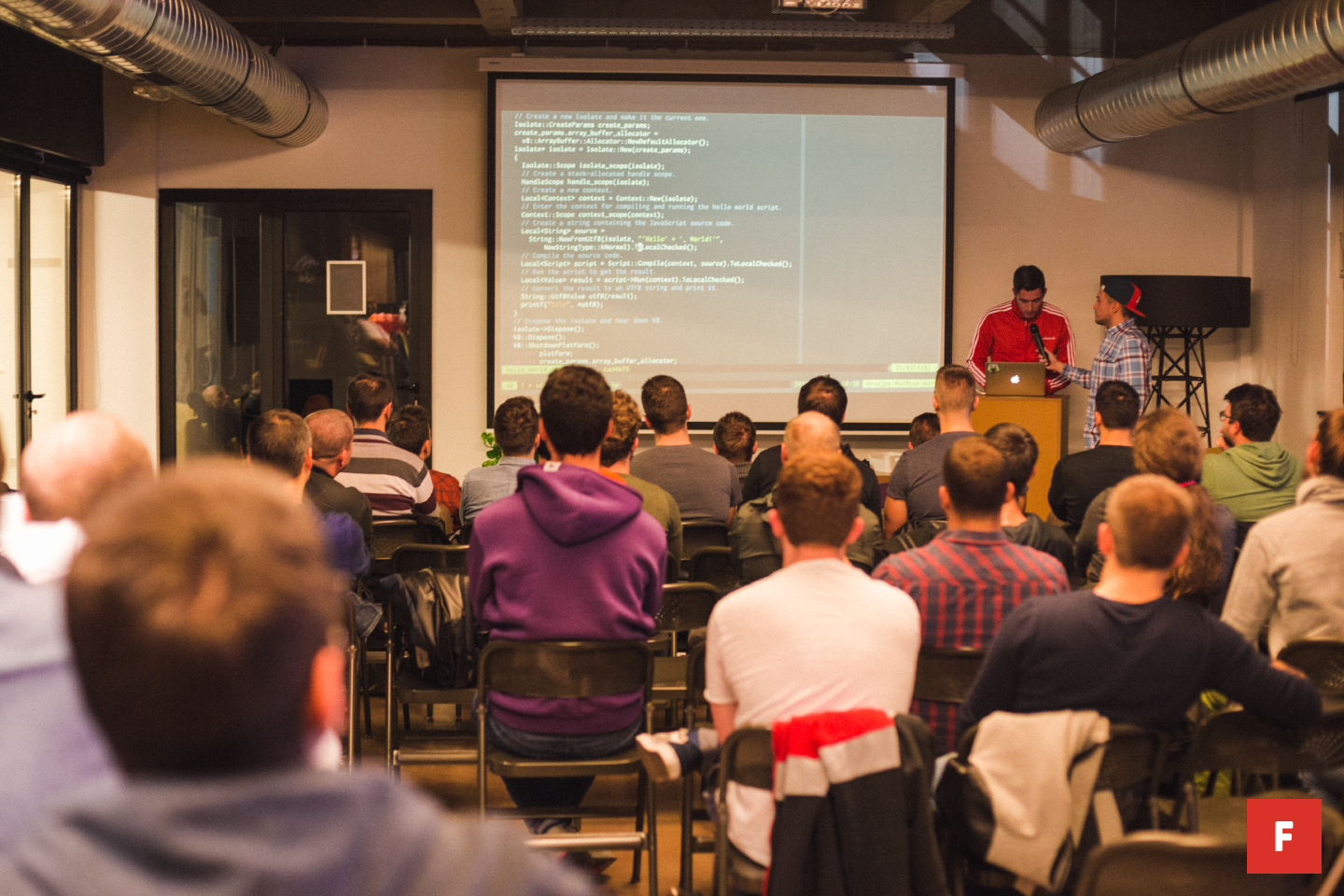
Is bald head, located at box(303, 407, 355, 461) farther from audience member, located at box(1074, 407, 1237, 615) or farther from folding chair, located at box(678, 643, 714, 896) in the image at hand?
audience member, located at box(1074, 407, 1237, 615)

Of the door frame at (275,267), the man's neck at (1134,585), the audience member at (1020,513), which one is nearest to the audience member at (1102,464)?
the audience member at (1020,513)

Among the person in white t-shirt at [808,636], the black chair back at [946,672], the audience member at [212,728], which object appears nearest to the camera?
the audience member at [212,728]

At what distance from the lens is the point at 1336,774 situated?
226 cm

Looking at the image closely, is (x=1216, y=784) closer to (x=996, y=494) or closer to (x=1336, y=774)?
(x=1336, y=774)

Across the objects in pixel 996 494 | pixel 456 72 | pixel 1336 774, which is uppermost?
pixel 456 72

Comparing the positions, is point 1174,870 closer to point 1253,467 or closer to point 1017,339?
point 1253,467

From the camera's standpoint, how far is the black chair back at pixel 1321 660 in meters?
2.46

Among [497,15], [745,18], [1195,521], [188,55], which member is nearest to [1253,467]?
[1195,521]

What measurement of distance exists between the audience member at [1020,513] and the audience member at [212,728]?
9.00ft

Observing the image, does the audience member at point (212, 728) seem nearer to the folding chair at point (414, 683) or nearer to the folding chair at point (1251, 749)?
the folding chair at point (1251, 749)

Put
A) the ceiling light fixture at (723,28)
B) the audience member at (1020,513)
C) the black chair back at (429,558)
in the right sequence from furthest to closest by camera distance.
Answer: the ceiling light fixture at (723,28)
the black chair back at (429,558)
the audience member at (1020,513)

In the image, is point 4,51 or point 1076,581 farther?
point 4,51

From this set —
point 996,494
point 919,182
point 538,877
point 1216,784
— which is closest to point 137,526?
point 538,877

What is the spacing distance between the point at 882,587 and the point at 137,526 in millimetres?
1638
